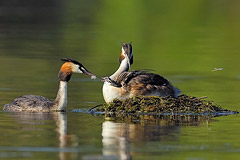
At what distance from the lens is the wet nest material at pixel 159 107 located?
13.9 m

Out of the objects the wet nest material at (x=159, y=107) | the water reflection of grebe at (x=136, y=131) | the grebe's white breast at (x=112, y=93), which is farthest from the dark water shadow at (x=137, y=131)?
the grebe's white breast at (x=112, y=93)

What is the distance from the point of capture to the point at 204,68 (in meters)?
22.2

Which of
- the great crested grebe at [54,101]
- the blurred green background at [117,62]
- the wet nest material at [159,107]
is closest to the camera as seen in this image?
the blurred green background at [117,62]

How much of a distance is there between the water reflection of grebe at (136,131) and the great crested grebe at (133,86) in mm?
1028

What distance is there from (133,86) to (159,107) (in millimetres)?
767

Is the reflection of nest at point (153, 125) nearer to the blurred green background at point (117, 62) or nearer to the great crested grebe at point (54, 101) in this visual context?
the blurred green background at point (117, 62)

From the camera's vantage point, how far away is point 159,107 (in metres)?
14.0

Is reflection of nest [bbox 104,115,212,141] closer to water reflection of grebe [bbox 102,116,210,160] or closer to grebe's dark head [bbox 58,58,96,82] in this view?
water reflection of grebe [bbox 102,116,210,160]

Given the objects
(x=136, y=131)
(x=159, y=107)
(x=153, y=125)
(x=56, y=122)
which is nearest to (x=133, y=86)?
(x=159, y=107)

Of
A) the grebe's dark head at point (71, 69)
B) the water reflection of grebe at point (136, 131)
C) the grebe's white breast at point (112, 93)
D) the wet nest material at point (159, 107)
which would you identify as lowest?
the water reflection of grebe at point (136, 131)

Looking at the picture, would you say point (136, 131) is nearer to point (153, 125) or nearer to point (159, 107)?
point (153, 125)

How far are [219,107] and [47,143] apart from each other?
175 inches

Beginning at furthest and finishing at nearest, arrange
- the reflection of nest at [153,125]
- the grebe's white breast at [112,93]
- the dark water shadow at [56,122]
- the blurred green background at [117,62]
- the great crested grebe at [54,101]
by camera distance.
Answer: the grebe's white breast at [112,93], the great crested grebe at [54,101], the reflection of nest at [153,125], the blurred green background at [117,62], the dark water shadow at [56,122]

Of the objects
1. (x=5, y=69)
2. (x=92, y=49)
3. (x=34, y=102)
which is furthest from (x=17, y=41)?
(x=34, y=102)
